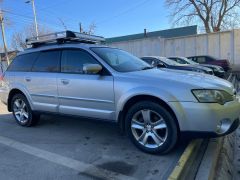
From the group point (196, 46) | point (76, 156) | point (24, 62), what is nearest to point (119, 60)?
point (76, 156)

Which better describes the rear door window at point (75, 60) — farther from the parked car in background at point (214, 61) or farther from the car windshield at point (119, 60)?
the parked car in background at point (214, 61)

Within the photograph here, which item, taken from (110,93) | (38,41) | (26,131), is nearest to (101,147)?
(110,93)

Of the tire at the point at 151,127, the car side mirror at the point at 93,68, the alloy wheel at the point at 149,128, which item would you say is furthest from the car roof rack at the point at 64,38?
the alloy wheel at the point at 149,128

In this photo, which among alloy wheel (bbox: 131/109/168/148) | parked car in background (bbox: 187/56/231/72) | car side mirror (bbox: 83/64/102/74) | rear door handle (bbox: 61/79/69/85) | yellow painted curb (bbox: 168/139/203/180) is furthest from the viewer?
parked car in background (bbox: 187/56/231/72)

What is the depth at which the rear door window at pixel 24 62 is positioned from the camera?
5.91 meters

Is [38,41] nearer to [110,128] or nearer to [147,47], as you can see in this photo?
[110,128]

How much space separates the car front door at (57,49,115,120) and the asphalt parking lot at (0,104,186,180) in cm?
37

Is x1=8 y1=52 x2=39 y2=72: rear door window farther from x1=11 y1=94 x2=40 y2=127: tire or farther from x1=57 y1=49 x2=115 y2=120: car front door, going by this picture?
x1=57 y1=49 x2=115 y2=120: car front door

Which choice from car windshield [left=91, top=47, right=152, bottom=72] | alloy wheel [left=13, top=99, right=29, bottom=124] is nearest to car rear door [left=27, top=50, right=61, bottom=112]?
alloy wheel [left=13, top=99, right=29, bottom=124]

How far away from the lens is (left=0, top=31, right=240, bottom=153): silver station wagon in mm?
3748

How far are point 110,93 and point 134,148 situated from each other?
96 centimetres

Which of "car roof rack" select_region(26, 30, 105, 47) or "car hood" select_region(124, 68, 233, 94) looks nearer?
"car hood" select_region(124, 68, 233, 94)

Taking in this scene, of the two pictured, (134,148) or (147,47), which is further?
(147,47)

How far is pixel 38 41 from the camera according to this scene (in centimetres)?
590
